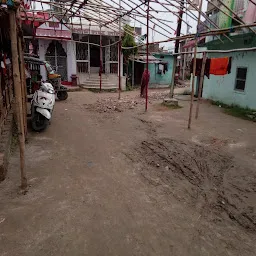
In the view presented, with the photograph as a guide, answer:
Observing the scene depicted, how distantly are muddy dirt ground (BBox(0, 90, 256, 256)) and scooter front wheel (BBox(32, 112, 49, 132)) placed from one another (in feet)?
0.82

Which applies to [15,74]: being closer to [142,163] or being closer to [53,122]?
[142,163]

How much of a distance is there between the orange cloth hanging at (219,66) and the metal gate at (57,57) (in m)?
10.7

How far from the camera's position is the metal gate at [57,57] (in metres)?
15.8

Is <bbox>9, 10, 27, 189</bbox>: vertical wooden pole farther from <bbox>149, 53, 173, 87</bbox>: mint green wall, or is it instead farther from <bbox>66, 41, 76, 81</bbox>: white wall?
<bbox>149, 53, 173, 87</bbox>: mint green wall

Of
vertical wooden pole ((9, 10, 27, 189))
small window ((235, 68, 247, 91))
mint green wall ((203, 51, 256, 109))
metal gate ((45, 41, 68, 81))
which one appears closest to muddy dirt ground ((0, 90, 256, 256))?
vertical wooden pole ((9, 10, 27, 189))

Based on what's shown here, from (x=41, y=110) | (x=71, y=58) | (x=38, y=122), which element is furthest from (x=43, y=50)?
(x=41, y=110)

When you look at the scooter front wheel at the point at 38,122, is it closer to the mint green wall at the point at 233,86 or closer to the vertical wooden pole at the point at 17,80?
the vertical wooden pole at the point at 17,80

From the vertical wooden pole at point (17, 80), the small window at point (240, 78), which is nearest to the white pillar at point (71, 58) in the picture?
the small window at point (240, 78)

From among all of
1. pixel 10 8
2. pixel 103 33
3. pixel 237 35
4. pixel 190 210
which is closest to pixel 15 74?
pixel 10 8

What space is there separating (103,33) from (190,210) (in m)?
15.4

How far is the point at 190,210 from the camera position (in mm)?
3281

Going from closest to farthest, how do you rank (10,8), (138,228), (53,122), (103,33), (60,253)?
(60,253), (138,228), (10,8), (53,122), (103,33)

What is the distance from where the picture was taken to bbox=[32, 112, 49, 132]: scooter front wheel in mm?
6309

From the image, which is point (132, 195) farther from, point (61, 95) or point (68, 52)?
point (68, 52)
